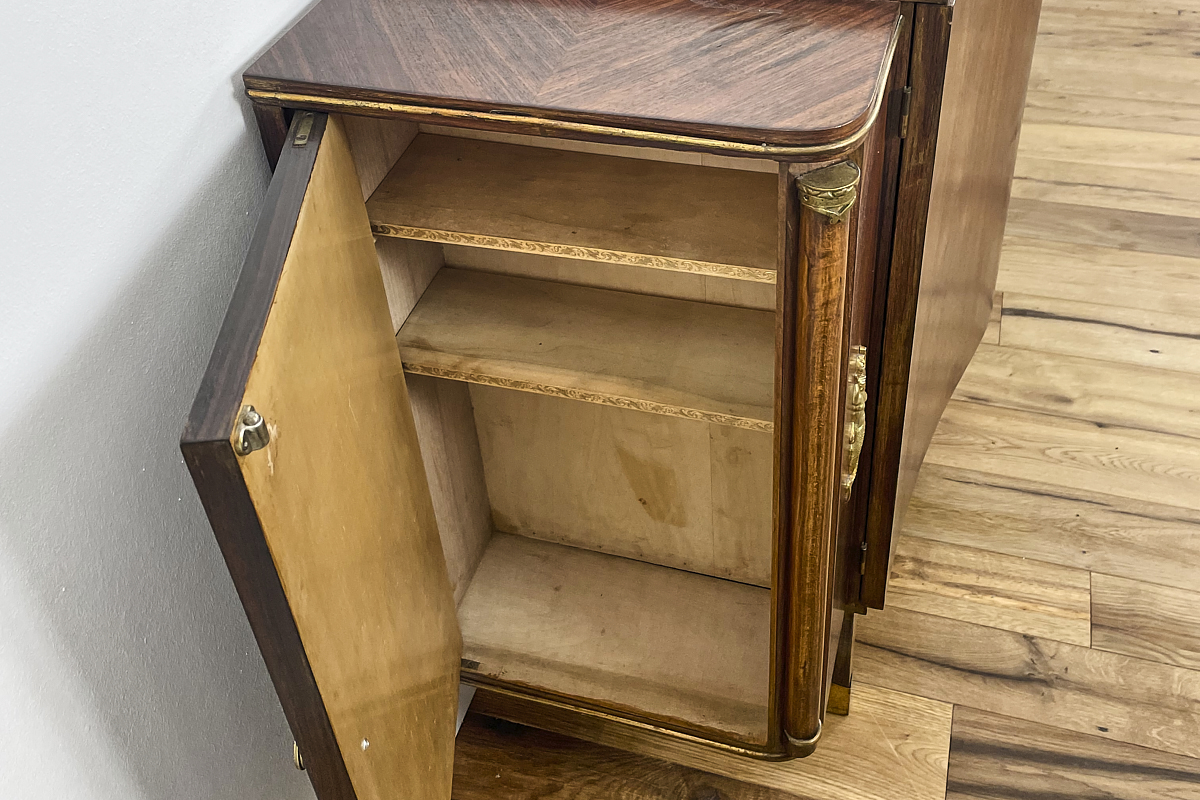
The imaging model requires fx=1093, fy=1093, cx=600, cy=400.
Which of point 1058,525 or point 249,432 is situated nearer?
point 249,432

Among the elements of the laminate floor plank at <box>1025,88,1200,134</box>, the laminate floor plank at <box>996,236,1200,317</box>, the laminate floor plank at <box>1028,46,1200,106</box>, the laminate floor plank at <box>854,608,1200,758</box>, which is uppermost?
the laminate floor plank at <box>1028,46,1200,106</box>

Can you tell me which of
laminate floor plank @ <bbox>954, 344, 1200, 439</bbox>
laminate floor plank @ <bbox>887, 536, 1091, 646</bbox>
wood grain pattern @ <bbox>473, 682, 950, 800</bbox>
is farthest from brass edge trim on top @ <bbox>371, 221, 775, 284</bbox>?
laminate floor plank @ <bbox>954, 344, 1200, 439</bbox>

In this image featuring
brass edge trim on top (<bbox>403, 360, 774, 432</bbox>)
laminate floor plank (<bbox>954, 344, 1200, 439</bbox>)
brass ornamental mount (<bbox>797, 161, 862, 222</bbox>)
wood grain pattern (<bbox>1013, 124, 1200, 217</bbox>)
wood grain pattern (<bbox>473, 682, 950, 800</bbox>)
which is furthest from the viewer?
wood grain pattern (<bbox>1013, 124, 1200, 217</bbox>)

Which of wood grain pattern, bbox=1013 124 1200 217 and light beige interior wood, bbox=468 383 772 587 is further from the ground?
light beige interior wood, bbox=468 383 772 587

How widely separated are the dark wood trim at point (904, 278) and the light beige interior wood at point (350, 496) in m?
0.47

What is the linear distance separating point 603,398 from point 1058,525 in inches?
36.0

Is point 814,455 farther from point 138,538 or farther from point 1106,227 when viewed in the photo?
point 1106,227

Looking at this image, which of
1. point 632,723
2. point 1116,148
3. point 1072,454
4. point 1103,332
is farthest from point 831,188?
point 1116,148

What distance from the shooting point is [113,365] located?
789 mm

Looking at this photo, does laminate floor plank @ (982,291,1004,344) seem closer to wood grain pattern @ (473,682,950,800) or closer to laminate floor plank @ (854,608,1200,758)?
laminate floor plank @ (854,608,1200,758)

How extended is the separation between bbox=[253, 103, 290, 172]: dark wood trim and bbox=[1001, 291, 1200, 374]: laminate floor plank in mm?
1399

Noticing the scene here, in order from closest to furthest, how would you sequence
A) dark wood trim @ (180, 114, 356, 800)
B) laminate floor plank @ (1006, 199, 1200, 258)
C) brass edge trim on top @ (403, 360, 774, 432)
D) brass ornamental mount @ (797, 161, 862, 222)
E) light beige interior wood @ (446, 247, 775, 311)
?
dark wood trim @ (180, 114, 356, 800)
brass ornamental mount @ (797, 161, 862, 222)
brass edge trim on top @ (403, 360, 774, 432)
light beige interior wood @ (446, 247, 775, 311)
laminate floor plank @ (1006, 199, 1200, 258)

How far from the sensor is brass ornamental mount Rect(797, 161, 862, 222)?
0.74m

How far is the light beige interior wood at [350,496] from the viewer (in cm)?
73
